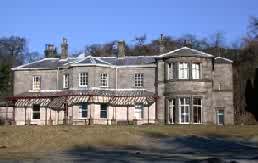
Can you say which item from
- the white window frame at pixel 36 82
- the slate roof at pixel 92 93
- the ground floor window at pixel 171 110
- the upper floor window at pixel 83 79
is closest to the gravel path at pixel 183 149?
the ground floor window at pixel 171 110

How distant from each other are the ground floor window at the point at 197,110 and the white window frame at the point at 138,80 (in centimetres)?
693

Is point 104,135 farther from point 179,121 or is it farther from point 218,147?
point 179,121

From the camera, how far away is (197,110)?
160 feet

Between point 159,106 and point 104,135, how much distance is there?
20.1 metres

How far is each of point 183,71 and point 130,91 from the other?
678 centimetres

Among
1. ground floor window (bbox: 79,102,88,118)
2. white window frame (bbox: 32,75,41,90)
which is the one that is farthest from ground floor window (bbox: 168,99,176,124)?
white window frame (bbox: 32,75,41,90)

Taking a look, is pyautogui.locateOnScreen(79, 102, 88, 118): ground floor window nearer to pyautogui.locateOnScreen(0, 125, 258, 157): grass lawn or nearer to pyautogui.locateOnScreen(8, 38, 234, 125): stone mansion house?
pyautogui.locateOnScreen(8, 38, 234, 125): stone mansion house

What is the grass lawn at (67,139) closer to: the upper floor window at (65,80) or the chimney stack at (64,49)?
the upper floor window at (65,80)

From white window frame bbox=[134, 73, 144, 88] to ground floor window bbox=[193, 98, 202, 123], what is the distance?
6934mm

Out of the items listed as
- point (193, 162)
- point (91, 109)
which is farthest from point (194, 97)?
point (193, 162)

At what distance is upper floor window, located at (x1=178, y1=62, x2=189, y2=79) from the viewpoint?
162 ft

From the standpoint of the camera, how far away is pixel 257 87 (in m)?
62.6

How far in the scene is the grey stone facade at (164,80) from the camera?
161 ft

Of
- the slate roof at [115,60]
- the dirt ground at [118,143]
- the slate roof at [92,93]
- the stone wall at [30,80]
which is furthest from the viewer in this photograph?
the stone wall at [30,80]
